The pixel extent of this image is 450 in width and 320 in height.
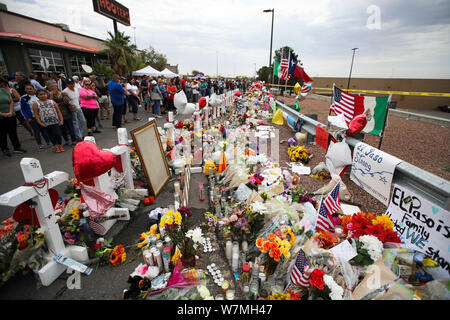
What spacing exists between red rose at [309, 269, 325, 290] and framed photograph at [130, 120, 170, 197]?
2.94 meters

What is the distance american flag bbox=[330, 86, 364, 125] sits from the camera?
484 centimetres

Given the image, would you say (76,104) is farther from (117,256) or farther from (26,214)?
(117,256)

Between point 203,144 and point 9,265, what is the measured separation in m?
4.17

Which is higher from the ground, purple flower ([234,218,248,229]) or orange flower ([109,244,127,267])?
purple flower ([234,218,248,229])

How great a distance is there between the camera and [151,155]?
3980 mm

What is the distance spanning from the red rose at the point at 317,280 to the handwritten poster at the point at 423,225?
1.19 m

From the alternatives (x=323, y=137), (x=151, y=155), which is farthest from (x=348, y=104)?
(x=151, y=155)

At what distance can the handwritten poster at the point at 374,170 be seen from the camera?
3314 millimetres

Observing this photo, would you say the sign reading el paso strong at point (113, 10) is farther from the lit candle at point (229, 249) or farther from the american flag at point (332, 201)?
the american flag at point (332, 201)

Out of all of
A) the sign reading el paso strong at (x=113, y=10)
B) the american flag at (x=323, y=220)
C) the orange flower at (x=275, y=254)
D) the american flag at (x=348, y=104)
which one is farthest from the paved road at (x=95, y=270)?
the sign reading el paso strong at (x=113, y=10)

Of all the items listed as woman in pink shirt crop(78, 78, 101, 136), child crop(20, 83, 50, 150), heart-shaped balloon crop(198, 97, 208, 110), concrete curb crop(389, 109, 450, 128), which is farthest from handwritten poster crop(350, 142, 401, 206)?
concrete curb crop(389, 109, 450, 128)

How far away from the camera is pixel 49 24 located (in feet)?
59.7

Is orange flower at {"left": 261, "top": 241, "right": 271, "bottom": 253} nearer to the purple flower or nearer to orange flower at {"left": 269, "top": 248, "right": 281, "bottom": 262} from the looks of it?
orange flower at {"left": 269, "top": 248, "right": 281, "bottom": 262}

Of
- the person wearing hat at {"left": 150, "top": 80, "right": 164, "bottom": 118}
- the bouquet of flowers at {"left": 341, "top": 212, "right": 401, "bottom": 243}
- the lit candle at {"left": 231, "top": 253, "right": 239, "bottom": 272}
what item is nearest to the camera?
the bouquet of flowers at {"left": 341, "top": 212, "right": 401, "bottom": 243}
